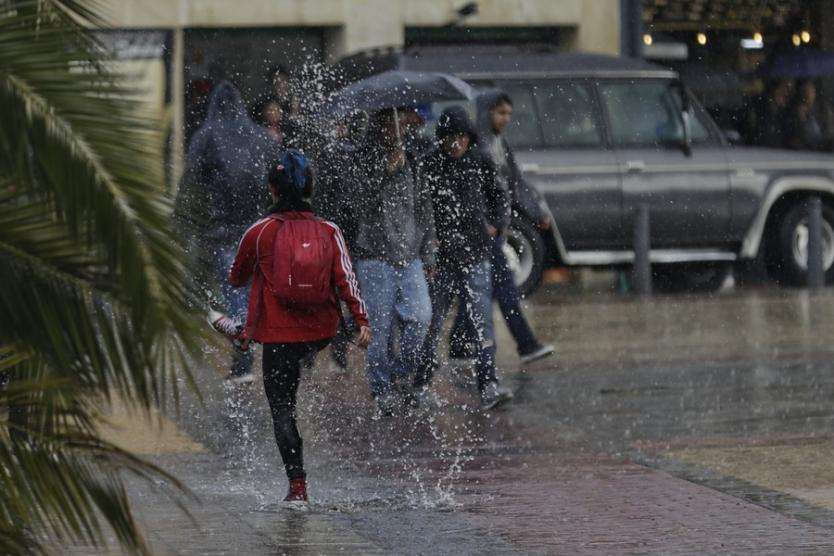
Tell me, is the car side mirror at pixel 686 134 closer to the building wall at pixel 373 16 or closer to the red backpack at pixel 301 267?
the building wall at pixel 373 16

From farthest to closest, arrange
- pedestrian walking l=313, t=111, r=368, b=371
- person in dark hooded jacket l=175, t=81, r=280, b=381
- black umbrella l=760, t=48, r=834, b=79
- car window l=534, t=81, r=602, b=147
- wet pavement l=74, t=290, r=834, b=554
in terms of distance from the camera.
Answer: black umbrella l=760, t=48, r=834, b=79
car window l=534, t=81, r=602, b=147
person in dark hooded jacket l=175, t=81, r=280, b=381
pedestrian walking l=313, t=111, r=368, b=371
wet pavement l=74, t=290, r=834, b=554

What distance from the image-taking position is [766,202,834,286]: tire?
19.3 m

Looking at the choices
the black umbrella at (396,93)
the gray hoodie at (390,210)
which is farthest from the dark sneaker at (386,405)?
the black umbrella at (396,93)

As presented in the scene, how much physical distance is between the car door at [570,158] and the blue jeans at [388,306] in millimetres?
7492

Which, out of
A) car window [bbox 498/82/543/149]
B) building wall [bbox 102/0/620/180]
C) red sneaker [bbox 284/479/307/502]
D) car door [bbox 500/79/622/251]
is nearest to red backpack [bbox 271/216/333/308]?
red sneaker [bbox 284/479/307/502]

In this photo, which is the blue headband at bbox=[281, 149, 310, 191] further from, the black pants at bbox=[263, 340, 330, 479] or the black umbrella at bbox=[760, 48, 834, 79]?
the black umbrella at bbox=[760, 48, 834, 79]

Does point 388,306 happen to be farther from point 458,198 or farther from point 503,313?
point 503,313

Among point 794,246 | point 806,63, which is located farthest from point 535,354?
point 806,63

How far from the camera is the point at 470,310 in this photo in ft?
35.8

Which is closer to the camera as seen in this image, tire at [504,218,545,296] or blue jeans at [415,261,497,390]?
blue jeans at [415,261,497,390]

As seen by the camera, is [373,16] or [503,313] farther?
[373,16]

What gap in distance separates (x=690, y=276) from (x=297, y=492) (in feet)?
43.1

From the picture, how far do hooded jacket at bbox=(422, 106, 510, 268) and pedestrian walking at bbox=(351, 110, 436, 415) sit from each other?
352mm

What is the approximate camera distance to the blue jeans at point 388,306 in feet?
34.3
